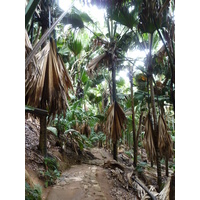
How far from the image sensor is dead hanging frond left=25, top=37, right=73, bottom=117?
1956 mm

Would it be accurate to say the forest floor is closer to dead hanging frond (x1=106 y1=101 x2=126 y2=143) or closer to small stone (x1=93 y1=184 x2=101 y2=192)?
small stone (x1=93 y1=184 x2=101 y2=192)

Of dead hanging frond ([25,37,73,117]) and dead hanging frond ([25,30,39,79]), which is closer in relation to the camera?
dead hanging frond ([25,30,39,79])

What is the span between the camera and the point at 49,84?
2047 millimetres

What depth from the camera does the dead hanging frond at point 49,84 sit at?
6.42 feet

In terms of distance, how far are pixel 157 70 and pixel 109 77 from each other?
212 cm

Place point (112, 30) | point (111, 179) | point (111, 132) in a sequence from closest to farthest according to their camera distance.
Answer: point (111, 179)
point (111, 132)
point (112, 30)

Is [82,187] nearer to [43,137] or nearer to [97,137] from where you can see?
[43,137]

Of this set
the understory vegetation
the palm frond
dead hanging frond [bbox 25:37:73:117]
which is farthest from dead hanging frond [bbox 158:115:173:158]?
the palm frond

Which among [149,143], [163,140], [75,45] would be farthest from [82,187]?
[75,45]

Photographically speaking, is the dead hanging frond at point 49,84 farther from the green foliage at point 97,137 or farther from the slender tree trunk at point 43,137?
the green foliage at point 97,137
